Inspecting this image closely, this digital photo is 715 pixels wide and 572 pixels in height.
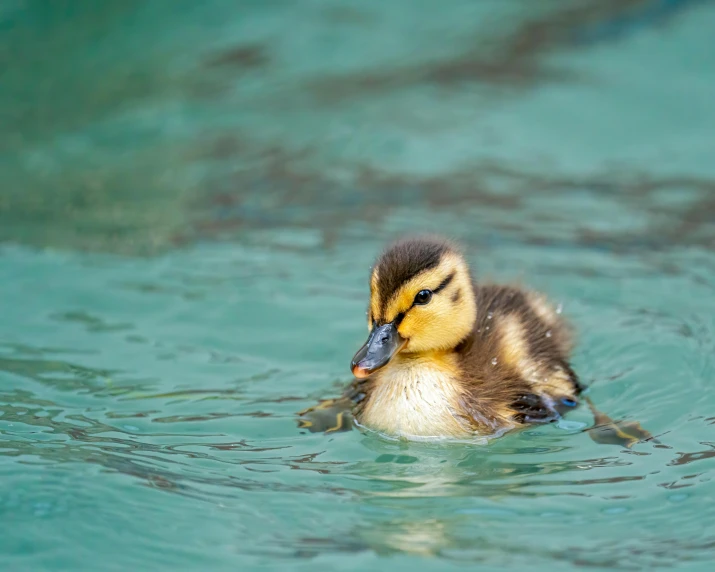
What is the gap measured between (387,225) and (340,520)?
432cm

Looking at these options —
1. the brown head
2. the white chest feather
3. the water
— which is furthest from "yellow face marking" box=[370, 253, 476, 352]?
the water

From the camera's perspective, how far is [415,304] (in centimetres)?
523

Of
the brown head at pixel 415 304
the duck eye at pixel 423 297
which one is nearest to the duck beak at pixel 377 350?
the brown head at pixel 415 304

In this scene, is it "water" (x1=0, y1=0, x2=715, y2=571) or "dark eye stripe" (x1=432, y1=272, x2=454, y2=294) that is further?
"dark eye stripe" (x1=432, y1=272, x2=454, y2=294)

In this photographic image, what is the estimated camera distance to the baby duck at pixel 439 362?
→ 520 centimetres

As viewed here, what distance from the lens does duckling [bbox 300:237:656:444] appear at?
520 cm

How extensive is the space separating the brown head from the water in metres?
0.48

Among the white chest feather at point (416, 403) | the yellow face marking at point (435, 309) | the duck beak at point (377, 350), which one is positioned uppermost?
the yellow face marking at point (435, 309)

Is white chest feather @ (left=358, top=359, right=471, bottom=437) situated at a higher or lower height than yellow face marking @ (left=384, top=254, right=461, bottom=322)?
lower

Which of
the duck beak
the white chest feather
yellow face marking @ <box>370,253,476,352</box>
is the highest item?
yellow face marking @ <box>370,253,476,352</box>

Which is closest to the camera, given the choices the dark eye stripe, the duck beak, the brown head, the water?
the water

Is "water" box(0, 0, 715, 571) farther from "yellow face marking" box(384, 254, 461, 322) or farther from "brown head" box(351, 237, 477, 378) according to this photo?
"yellow face marking" box(384, 254, 461, 322)

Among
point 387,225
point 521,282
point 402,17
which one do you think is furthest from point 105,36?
point 521,282

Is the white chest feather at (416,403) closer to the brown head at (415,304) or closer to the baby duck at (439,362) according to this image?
the baby duck at (439,362)
